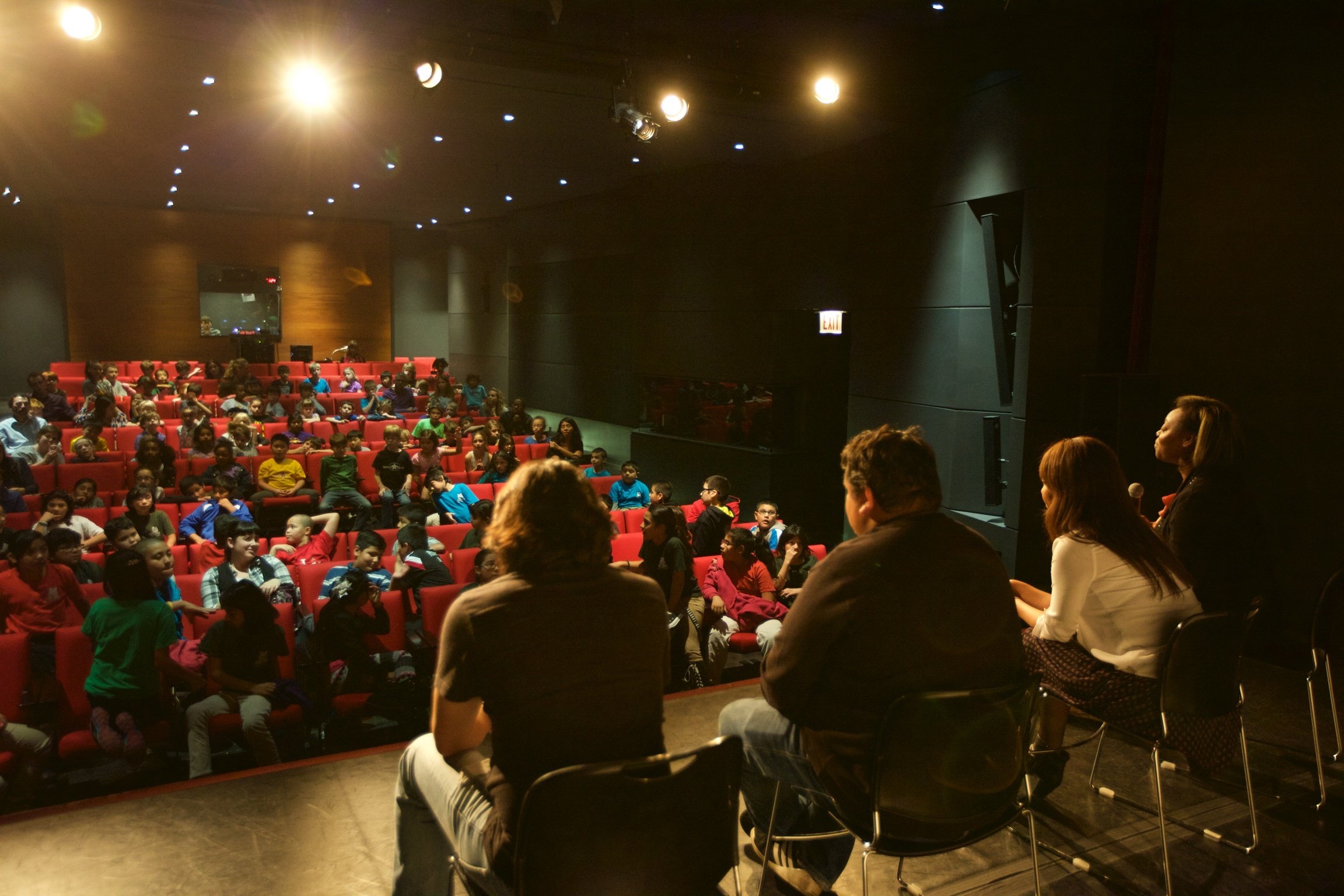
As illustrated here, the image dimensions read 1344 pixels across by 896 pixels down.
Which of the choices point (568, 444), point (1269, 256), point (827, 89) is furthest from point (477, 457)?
point (1269, 256)

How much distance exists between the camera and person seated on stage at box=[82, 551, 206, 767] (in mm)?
3576

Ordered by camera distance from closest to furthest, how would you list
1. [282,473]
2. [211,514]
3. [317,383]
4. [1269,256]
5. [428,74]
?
[1269,256] → [428,74] → [211,514] → [282,473] → [317,383]

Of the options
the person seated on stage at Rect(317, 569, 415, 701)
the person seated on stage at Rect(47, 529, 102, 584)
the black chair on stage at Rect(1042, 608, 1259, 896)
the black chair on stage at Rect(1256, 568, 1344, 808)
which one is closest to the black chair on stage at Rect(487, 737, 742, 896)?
the black chair on stage at Rect(1042, 608, 1259, 896)

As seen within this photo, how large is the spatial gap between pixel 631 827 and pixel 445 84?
6.60 meters

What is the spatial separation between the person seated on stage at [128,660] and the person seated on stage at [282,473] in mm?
4126

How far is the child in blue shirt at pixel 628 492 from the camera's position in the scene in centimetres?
771

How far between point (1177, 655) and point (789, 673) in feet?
3.88

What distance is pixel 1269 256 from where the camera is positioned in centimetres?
469

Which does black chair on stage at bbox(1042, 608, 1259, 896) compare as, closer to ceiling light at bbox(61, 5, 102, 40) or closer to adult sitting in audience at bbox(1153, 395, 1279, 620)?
adult sitting in audience at bbox(1153, 395, 1279, 620)

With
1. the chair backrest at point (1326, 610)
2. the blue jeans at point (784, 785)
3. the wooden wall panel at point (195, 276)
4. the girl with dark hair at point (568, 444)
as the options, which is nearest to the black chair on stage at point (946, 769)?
the blue jeans at point (784, 785)

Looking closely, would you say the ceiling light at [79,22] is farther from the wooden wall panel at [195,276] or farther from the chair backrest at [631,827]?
the wooden wall panel at [195,276]

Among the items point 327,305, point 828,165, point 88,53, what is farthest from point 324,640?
point 327,305

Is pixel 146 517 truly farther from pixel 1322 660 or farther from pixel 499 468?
pixel 1322 660

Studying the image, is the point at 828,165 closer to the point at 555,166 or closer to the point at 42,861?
the point at 555,166
